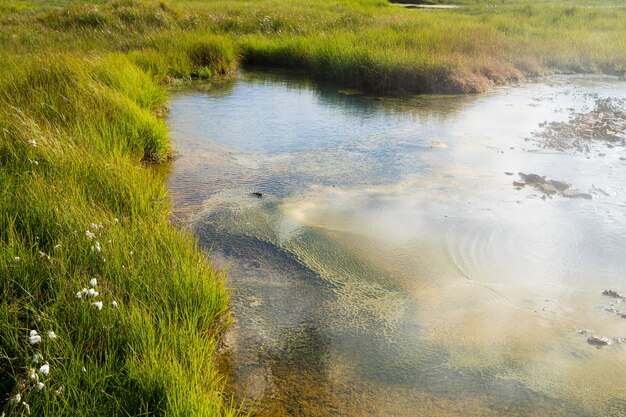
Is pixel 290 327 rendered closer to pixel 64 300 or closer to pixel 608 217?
pixel 64 300

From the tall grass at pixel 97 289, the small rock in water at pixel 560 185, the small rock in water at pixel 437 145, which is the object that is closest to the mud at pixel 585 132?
the small rock in water at pixel 437 145

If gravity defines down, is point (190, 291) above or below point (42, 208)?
below

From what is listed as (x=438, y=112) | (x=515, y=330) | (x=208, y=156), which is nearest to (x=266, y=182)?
(x=208, y=156)

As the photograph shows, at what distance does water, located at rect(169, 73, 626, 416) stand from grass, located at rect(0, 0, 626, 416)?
0.62 metres

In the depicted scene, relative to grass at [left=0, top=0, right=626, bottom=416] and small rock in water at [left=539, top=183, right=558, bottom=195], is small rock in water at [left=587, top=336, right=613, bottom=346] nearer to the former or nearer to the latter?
grass at [left=0, top=0, right=626, bottom=416]

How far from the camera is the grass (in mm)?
2900

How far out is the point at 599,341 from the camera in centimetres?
425

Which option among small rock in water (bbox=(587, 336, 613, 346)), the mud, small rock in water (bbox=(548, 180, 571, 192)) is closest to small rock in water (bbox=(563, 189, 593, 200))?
small rock in water (bbox=(548, 180, 571, 192))

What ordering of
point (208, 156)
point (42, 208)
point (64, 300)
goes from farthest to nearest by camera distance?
1. point (208, 156)
2. point (42, 208)
3. point (64, 300)

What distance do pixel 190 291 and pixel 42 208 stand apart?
4.50 ft

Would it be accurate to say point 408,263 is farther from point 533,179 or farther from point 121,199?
point 533,179

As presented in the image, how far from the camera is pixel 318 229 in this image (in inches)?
241

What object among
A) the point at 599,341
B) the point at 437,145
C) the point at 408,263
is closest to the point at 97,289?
the point at 408,263

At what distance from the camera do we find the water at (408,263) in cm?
378
